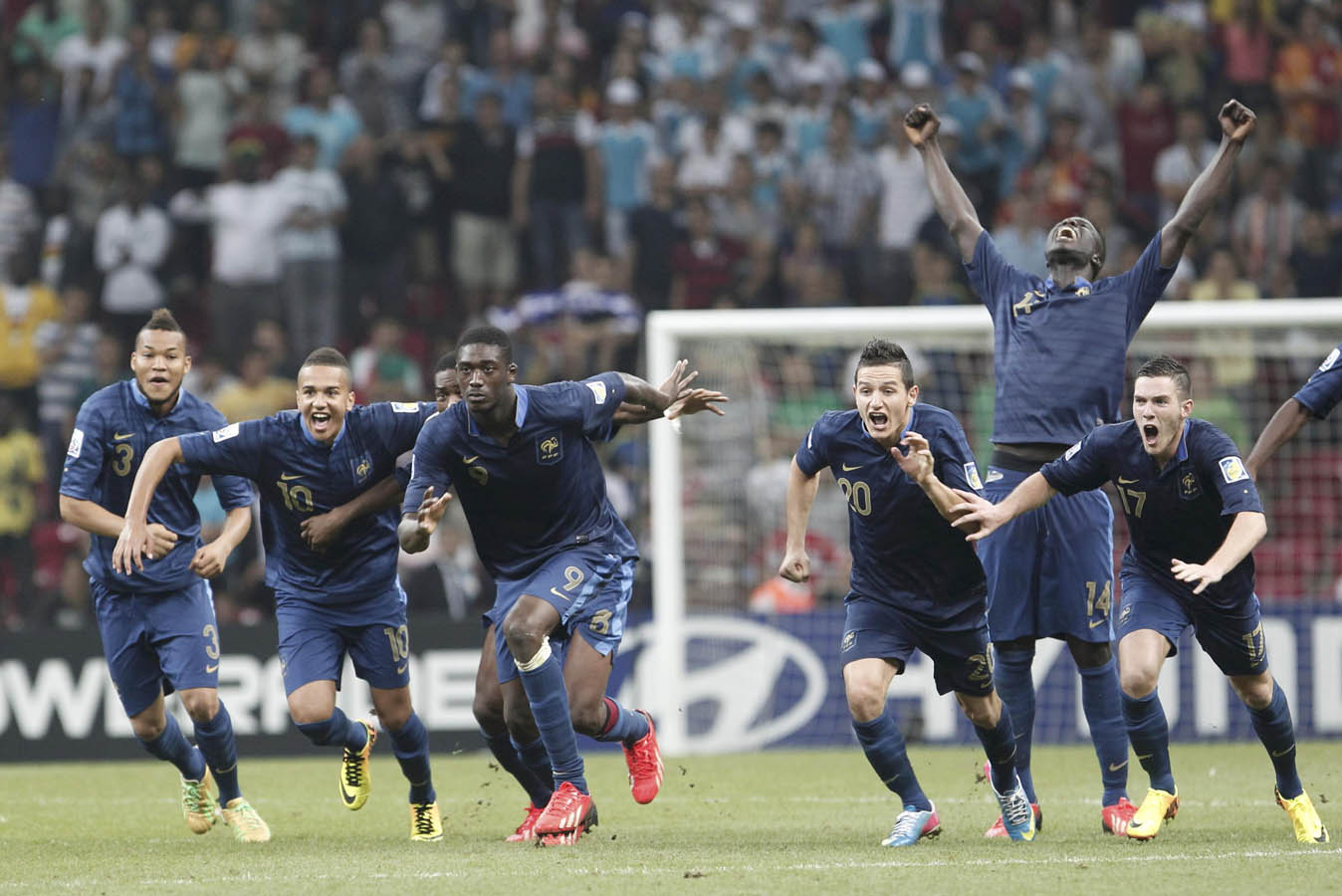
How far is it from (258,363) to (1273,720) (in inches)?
389

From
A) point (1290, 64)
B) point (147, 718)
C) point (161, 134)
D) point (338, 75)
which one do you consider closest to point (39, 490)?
point (161, 134)

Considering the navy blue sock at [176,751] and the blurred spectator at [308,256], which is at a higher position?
the blurred spectator at [308,256]

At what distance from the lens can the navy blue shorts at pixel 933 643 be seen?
750 cm

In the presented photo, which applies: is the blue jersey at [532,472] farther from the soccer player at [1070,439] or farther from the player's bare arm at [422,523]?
the soccer player at [1070,439]

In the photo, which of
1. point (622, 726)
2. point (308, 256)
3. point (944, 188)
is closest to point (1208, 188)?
point (944, 188)

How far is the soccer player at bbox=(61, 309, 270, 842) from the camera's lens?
851 cm

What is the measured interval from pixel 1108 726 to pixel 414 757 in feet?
10.4

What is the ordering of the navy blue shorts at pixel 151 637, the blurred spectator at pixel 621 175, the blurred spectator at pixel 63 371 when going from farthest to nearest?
the blurred spectator at pixel 621 175
the blurred spectator at pixel 63 371
the navy blue shorts at pixel 151 637

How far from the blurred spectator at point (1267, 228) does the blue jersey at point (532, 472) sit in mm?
9685

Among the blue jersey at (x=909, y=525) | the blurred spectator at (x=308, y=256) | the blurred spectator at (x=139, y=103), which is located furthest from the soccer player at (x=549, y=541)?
the blurred spectator at (x=139, y=103)

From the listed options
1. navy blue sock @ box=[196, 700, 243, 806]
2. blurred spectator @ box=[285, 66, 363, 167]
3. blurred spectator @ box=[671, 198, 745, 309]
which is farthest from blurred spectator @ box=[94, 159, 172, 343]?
navy blue sock @ box=[196, 700, 243, 806]

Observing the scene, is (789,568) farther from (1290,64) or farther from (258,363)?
(1290,64)

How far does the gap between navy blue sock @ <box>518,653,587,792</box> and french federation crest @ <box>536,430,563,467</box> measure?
86 cm

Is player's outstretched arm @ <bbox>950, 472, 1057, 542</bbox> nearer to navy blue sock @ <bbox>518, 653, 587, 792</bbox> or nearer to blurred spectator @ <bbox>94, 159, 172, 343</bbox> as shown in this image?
navy blue sock @ <bbox>518, 653, 587, 792</bbox>
